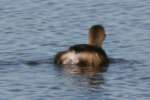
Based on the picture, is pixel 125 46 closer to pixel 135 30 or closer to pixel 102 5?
pixel 135 30

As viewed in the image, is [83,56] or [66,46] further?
[66,46]

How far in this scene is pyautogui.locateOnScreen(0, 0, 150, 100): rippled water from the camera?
1709 centimetres

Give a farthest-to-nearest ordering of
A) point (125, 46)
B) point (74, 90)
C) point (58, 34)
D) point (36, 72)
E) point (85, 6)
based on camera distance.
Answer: point (85, 6), point (58, 34), point (125, 46), point (36, 72), point (74, 90)

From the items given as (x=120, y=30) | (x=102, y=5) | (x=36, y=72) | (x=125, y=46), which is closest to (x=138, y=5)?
(x=102, y=5)

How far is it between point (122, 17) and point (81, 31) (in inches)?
72.0

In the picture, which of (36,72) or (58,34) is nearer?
(36,72)

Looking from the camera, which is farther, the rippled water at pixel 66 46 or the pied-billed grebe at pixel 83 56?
the pied-billed grebe at pixel 83 56

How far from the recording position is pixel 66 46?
855 inches

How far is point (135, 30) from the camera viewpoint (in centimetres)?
2312

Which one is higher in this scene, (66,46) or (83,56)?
(83,56)

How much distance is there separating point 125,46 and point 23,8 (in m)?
5.45

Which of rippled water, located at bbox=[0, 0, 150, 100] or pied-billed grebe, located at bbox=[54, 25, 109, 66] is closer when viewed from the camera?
rippled water, located at bbox=[0, 0, 150, 100]

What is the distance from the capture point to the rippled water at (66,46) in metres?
17.1

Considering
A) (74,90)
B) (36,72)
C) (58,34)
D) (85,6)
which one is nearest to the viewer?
(74,90)
